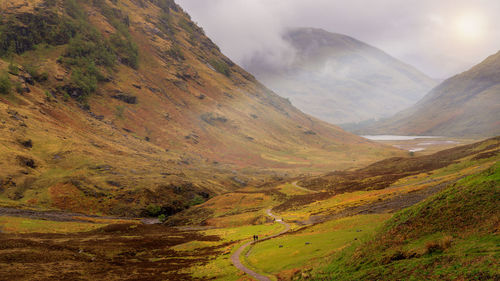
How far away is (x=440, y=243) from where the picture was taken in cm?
1973

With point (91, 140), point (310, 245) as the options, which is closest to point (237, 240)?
point (310, 245)

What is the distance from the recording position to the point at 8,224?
202ft

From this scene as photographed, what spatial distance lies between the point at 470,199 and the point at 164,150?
487 feet

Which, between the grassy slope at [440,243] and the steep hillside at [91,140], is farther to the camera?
the steep hillside at [91,140]

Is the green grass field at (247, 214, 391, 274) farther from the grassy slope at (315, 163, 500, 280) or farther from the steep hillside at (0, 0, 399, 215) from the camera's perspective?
the steep hillside at (0, 0, 399, 215)

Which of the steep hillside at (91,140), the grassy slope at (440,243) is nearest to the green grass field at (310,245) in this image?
the grassy slope at (440,243)

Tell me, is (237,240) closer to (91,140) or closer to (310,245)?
(310,245)

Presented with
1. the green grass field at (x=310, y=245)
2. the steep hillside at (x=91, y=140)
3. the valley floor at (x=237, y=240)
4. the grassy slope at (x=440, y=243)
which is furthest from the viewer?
the steep hillside at (x=91, y=140)

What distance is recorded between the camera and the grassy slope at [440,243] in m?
16.7

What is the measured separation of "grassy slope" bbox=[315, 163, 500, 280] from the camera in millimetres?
16678

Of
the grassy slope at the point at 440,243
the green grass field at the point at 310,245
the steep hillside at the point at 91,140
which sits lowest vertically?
the green grass field at the point at 310,245

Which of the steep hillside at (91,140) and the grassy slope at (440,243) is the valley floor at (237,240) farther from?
the steep hillside at (91,140)

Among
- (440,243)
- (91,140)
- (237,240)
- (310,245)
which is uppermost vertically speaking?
(91,140)

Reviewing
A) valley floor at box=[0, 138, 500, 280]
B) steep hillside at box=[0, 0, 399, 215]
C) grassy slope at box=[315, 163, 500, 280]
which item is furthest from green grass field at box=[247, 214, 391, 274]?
steep hillside at box=[0, 0, 399, 215]
